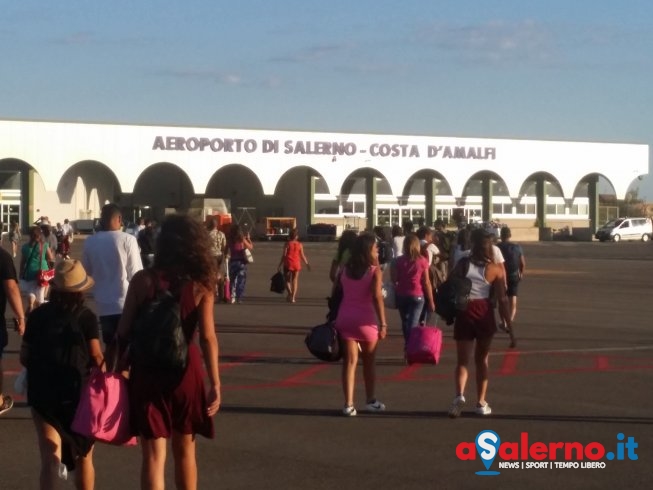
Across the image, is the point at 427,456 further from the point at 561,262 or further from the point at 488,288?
the point at 561,262

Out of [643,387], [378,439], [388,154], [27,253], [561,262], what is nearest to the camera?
[378,439]

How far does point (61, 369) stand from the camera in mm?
5961

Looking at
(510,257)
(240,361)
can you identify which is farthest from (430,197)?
(240,361)

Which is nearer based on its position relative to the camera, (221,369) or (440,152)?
(221,369)

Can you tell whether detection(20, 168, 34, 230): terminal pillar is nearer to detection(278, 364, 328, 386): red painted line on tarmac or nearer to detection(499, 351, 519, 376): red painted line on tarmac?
detection(499, 351, 519, 376): red painted line on tarmac

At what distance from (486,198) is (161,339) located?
73.7m

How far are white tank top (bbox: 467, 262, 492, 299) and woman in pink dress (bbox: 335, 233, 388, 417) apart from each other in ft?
2.61

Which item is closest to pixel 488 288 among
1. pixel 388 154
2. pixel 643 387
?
pixel 643 387

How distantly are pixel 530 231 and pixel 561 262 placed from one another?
31668 millimetres

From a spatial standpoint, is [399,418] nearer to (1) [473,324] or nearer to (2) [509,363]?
(1) [473,324]

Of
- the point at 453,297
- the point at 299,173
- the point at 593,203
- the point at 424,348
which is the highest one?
the point at 299,173

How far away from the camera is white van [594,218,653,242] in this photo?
73.1 m

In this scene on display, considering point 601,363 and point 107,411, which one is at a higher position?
point 107,411

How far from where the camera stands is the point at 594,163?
73.6m
